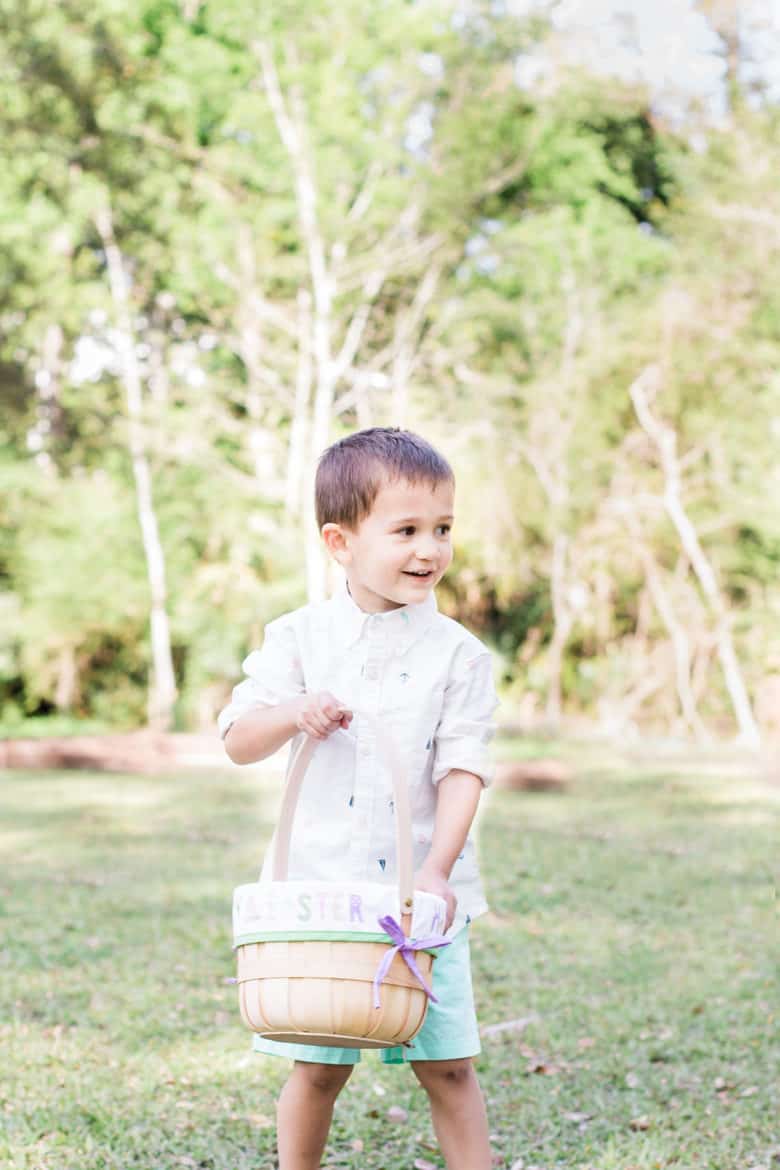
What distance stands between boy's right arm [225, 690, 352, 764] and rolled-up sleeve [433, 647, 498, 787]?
21 centimetres

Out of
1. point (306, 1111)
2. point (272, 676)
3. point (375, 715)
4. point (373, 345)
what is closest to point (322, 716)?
point (375, 715)

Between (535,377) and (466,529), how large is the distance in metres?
2.64

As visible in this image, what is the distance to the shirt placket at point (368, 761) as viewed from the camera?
2.39m

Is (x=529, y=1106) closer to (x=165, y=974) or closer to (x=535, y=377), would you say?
(x=165, y=974)

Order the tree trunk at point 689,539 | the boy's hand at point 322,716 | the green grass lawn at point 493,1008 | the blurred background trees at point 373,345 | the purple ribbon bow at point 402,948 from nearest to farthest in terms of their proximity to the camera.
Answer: the purple ribbon bow at point 402,948 → the boy's hand at point 322,716 → the green grass lawn at point 493,1008 → the tree trunk at point 689,539 → the blurred background trees at point 373,345

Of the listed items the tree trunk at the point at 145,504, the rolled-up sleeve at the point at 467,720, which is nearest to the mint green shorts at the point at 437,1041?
the rolled-up sleeve at the point at 467,720

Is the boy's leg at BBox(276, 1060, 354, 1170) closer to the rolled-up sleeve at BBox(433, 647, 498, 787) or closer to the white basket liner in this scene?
the white basket liner

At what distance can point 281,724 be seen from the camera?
7.78 feet

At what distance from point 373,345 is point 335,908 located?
58.8 ft

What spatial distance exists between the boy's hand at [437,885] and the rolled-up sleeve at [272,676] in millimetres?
410

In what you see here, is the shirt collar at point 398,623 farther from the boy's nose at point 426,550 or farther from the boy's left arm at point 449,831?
the boy's left arm at point 449,831

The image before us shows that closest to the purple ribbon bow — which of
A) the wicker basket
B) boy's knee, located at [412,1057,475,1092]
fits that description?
the wicker basket

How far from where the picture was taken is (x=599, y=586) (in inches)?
680

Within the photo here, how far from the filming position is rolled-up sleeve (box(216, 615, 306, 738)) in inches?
98.7
